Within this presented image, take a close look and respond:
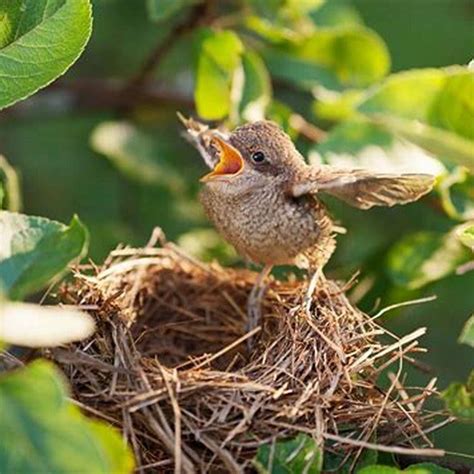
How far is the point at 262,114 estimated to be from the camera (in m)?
2.59

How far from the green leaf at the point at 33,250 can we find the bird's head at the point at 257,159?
2.09 feet

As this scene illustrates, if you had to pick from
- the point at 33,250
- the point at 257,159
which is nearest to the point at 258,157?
the point at 257,159

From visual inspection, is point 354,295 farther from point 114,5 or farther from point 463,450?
point 114,5

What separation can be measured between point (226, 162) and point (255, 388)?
53 centimetres

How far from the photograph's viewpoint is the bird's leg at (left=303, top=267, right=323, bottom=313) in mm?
2156

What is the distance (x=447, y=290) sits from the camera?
3.09 metres

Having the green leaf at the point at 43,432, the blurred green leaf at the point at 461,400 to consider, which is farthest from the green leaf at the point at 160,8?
the green leaf at the point at 43,432

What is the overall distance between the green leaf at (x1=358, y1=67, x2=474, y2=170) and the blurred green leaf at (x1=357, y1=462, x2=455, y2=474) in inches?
27.7

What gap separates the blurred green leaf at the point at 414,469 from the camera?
5.52 ft

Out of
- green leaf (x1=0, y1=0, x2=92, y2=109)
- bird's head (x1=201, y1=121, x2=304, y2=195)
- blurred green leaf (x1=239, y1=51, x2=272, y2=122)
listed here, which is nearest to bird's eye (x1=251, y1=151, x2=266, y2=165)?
bird's head (x1=201, y1=121, x2=304, y2=195)

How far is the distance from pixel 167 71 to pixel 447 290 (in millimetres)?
948

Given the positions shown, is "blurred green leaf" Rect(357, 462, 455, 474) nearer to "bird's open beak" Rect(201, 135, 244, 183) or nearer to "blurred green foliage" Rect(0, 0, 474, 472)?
"blurred green foliage" Rect(0, 0, 474, 472)

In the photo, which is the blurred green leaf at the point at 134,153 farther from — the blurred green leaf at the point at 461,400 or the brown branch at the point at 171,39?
the blurred green leaf at the point at 461,400

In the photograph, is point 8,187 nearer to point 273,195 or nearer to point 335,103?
point 273,195
